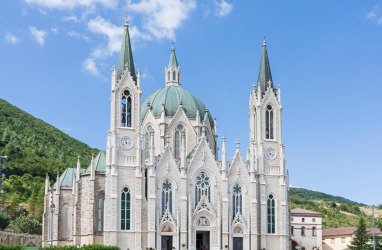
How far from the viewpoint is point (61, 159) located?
445 ft

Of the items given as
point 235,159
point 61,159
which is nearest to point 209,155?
point 235,159

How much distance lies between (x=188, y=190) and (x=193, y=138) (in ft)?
31.8

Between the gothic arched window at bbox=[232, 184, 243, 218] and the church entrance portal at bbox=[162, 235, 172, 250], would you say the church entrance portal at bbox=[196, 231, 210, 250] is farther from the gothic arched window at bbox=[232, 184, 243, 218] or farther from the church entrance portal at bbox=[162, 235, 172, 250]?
the gothic arched window at bbox=[232, 184, 243, 218]

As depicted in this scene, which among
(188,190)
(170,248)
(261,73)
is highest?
(261,73)

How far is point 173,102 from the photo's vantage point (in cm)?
8206

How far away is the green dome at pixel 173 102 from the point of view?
268ft

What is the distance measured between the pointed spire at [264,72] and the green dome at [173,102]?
8.58 meters

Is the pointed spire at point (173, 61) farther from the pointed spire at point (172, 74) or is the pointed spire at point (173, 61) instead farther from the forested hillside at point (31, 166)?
the forested hillside at point (31, 166)

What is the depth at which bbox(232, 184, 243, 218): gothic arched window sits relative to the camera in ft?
244

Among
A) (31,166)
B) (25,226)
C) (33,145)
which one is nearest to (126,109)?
(25,226)

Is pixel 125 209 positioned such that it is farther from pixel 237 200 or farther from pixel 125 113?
pixel 237 200

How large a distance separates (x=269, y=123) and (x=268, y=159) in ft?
14.3

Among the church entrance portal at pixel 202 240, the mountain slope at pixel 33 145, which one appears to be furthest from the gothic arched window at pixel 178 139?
the mountain slope at pixel 33 145

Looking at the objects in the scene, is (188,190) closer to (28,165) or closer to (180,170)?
(180,170)
